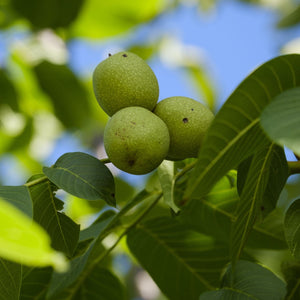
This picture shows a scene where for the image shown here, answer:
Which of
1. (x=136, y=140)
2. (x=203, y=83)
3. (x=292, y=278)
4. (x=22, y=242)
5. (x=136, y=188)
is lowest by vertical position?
(x=136, y=188)

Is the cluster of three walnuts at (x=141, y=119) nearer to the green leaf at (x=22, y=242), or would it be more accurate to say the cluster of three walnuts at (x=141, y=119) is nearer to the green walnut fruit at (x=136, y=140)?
the green walnut fruit at (x=136, y=140)

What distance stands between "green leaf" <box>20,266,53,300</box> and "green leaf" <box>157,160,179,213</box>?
41cm

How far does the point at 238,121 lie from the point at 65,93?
A: 1392mm

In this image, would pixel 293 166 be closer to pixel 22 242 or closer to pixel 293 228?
pixel 293 228

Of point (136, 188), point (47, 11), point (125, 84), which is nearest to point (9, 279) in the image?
point (125, 84)

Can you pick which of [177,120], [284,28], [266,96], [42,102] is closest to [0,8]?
[42,102]

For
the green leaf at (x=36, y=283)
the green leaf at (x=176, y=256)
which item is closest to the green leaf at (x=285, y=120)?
the green leaf at (x=176, y=256)

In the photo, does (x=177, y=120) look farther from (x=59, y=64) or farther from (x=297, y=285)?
(x=59, y=64)

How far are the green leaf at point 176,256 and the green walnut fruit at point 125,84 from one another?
0.40m

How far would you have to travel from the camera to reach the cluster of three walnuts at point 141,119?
92 centimetres

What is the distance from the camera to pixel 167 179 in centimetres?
104

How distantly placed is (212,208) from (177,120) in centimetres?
33

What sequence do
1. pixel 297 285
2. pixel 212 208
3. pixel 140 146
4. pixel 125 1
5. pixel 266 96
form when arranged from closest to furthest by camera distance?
1. pixel 266 96
2. pixel 140 146
3. pixel 297 285
4. pixel 212 208
5. pixel 125 1

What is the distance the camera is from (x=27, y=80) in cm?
219
